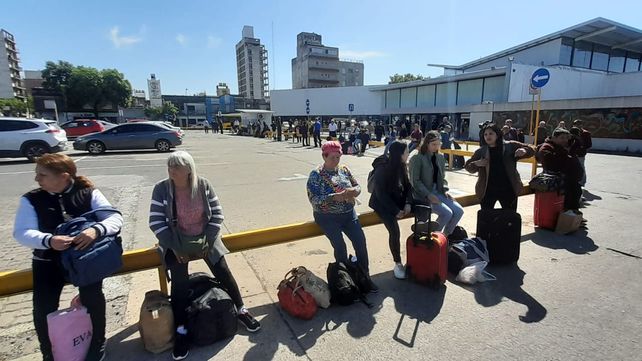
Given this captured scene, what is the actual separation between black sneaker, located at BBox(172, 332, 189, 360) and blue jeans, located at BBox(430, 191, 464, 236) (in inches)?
118

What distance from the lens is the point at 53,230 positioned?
2.31 m

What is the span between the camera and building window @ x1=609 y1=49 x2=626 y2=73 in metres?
34.4

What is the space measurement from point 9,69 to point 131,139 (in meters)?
98.4

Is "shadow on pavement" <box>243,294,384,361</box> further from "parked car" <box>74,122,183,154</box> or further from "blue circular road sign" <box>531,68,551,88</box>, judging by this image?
"parked car" <box>74,122,183,154</box>

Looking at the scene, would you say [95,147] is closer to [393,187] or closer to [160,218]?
[160,218]

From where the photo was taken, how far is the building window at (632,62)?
3581 centimetres

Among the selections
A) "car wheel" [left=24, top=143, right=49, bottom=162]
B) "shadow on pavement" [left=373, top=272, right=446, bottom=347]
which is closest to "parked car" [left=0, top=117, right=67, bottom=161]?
"car wheel" [left=24, top=143, right=49, bottom=162]

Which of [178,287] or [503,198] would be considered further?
[503,198]

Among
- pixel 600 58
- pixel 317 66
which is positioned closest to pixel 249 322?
pixel 600 58

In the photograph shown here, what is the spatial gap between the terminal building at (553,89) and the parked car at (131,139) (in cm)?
1113

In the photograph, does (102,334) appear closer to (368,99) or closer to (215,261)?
(215,261)

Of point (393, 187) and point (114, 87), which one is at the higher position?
point (114, 87)

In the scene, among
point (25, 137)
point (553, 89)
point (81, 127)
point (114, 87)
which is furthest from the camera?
point (114, 87)

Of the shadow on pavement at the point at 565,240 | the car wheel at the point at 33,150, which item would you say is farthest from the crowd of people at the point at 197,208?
the car wheel at the point at 33,150
